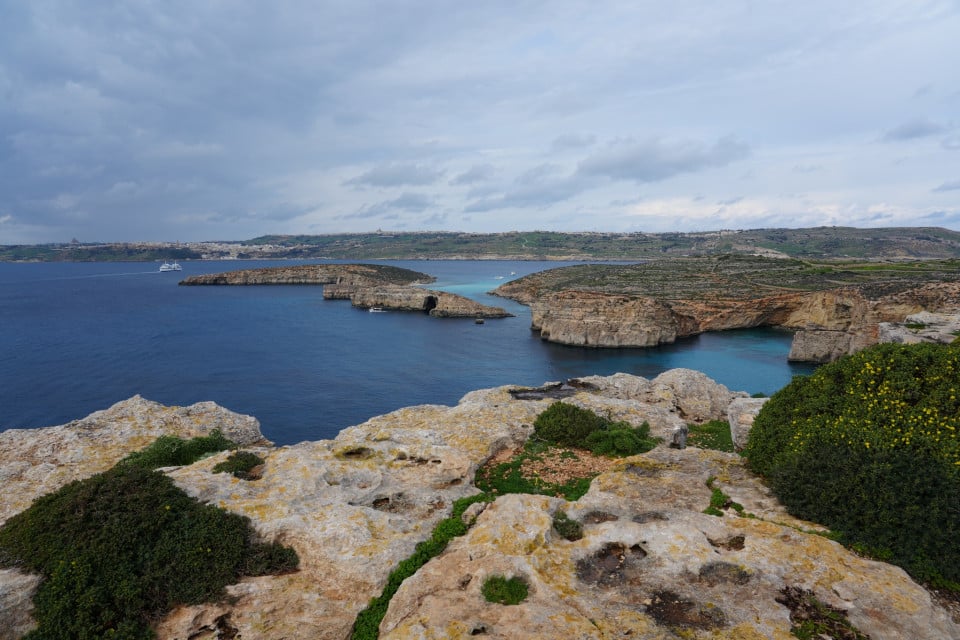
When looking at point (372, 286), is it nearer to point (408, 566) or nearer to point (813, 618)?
point (408, 566)

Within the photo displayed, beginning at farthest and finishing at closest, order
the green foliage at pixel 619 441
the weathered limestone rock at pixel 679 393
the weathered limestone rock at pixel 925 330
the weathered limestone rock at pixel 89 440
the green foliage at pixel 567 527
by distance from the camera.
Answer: the weathered limestone rock at pixel 925 330 < the weathered limestone rock at pixel 679 393 < the green foliage at pixel 619 441 < the weathered limestone rock at pixel 89 440 < the green foliage at pixel 567 527

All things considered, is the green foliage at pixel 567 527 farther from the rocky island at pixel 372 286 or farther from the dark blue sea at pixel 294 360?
the rocky island at pixel 372 286

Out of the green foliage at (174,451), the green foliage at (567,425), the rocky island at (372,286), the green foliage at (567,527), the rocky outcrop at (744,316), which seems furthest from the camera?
the rocky island at (372,286)

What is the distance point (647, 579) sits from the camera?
773 centimetres

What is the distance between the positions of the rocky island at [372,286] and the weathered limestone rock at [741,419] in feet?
237

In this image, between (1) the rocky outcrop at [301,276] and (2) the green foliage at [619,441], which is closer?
(2) the green foliage at [619,441]

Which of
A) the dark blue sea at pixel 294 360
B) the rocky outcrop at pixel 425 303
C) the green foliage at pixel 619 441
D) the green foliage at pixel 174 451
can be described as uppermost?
the green foliage at pixel 174 451

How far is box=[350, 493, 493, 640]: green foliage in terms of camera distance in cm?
775

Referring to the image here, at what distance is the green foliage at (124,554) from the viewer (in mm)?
7414

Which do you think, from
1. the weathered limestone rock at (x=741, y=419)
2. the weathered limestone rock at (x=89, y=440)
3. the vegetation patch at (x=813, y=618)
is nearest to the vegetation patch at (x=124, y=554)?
the weathered limestone rock at (x=89, y=440)

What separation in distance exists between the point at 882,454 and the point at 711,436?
41.0ft

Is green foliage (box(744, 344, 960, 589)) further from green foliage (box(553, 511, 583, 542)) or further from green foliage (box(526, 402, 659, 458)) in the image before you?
green foliage (box(553, 511, 583, 542))

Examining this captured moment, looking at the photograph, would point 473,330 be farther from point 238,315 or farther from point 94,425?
point 94,425

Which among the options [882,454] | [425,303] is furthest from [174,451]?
[425,303]
